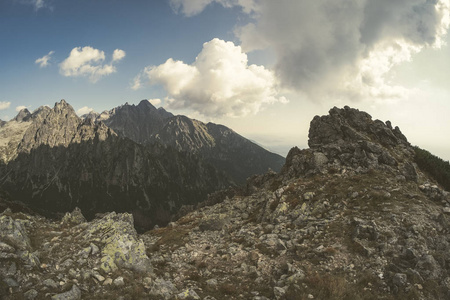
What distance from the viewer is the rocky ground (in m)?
14.4

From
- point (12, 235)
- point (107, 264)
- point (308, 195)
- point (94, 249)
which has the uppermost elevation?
point (308, 195)

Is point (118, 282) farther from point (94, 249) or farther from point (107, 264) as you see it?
point (94, 249)

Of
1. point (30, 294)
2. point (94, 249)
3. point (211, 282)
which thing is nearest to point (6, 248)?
point (30, 294)

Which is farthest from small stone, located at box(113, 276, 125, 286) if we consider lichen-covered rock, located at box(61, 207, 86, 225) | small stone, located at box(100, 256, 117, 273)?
lichen-covered rock, located at box(61, 207, 86, 225)

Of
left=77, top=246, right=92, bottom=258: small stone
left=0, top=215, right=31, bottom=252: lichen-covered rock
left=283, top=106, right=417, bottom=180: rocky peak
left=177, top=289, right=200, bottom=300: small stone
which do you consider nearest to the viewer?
left=177, top=289, right=200, bottom=300: small stone

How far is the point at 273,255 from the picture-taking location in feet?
68.9

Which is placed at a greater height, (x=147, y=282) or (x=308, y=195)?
(x=308, y=195)

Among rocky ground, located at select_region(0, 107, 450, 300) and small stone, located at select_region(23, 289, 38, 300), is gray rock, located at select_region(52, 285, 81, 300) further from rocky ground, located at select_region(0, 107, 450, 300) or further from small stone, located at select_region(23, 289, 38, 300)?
small stone, located at select_region(23, 289, 38, 300)

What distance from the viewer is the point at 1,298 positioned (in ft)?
38.0

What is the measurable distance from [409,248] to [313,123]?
5970 centimetres

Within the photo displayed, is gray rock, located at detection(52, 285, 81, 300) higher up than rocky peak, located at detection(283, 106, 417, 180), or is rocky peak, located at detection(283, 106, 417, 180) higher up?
rocky peak, located at detection(283, 106, 417, 180)

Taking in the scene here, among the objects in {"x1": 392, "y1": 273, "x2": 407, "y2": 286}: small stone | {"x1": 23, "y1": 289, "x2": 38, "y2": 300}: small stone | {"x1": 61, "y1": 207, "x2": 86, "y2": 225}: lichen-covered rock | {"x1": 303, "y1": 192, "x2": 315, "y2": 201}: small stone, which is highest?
{"x1": 303, "y1": 192, "x2": 315, "y2": 201}: small stone

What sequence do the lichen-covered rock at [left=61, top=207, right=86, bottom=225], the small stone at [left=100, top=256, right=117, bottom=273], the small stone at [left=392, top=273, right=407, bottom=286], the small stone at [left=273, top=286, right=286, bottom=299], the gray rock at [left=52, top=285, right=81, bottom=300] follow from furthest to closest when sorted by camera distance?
the lichen-covered rock at [left=61, top=207, right=86, bottom=225], the small stone at [left=100, top=256, right=117, bottom=273], the small stone at [left=392, top=273, right=407, bottom=286], the small stone at [left=273, top=286, right=286, bottom=299], the gray rock at [left=52, top=285, right=81, bottom=300]

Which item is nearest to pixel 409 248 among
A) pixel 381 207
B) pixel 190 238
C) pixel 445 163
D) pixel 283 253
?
pixel 381 207
